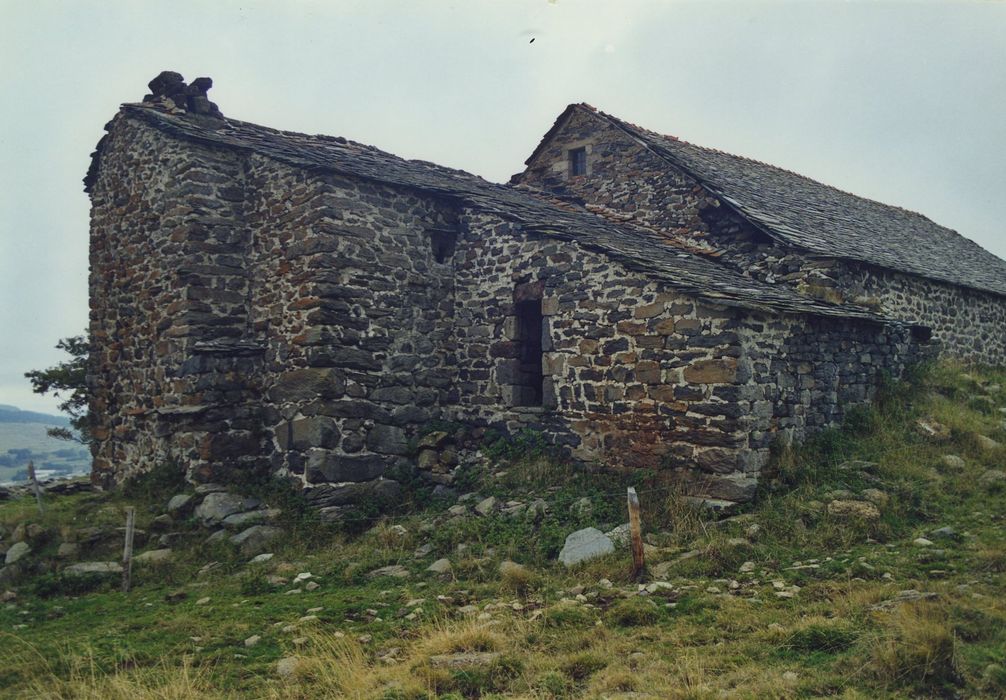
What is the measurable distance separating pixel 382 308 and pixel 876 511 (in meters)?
7.10

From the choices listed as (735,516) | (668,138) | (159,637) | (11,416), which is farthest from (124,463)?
(11,416)

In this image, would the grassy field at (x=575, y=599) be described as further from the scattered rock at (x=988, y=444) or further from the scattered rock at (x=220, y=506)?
the scattered rock at (x=220, y=506)

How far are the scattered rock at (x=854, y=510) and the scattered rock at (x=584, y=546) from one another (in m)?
2.57

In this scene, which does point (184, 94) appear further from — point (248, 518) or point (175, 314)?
point (248, 518)

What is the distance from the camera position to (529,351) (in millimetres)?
11609

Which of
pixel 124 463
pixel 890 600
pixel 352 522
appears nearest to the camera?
pixel 890 600

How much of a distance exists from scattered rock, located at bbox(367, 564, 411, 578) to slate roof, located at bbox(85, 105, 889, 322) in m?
4.79

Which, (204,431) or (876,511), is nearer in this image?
(876,511)

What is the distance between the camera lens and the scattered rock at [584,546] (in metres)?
7.70

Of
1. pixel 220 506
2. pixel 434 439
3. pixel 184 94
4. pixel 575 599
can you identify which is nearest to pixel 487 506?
pixel 434 439

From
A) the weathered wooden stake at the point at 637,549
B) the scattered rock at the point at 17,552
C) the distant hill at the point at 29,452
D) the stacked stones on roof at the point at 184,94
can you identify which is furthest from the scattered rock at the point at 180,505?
the distant hill at the point at 29,452

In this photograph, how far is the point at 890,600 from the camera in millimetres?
5742

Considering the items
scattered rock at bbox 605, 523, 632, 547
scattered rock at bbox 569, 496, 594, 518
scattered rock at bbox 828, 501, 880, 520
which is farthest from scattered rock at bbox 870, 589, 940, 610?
scattered rock at bbox 569, 496, 594, 518

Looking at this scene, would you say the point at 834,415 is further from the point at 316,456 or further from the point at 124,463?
the point at 124,463
